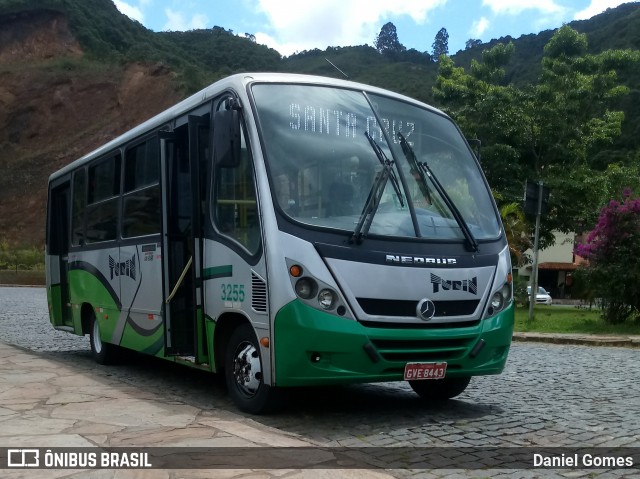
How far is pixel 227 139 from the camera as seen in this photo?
23.2 feet

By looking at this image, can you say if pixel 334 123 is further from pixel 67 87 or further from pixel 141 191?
pixel 67 87

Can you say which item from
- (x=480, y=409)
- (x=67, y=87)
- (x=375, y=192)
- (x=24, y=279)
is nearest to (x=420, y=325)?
(x=375, y=192)

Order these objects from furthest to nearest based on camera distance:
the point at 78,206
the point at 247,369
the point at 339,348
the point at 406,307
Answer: the point at 78,206 < the point at 247,369 < the point at 406,307 < the point at 339,348

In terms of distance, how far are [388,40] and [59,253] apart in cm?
12153

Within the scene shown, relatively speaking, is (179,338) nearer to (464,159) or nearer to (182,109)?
(182,109)

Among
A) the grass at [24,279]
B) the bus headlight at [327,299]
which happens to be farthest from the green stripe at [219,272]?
the grass at [24,279]

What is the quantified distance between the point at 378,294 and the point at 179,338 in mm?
2531

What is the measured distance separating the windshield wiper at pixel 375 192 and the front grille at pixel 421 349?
0.87m

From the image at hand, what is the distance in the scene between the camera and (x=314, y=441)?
6.20 meters

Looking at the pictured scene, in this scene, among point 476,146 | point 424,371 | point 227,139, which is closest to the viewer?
point 424,371

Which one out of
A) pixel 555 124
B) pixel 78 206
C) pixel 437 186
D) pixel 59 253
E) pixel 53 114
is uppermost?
pixel 53 114

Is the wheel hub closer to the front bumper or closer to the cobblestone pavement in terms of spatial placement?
the cobblestone pavement

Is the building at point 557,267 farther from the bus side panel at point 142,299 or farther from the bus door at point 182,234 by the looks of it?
the bus door at point 182,234

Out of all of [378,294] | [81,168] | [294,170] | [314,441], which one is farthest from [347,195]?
[81,168]
